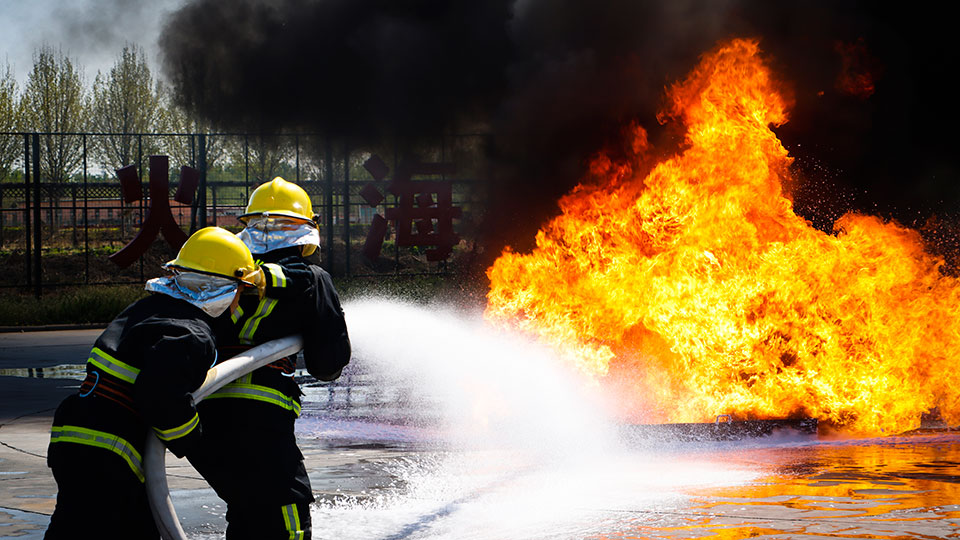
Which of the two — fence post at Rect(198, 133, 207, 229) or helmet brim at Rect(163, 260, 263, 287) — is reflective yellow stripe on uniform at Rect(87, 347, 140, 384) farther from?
fence post at Rect(198, 133, 207, 229)

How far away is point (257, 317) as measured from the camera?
421 centimetres

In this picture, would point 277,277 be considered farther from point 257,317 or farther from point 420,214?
point 420,214

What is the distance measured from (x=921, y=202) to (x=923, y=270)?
3358 mm

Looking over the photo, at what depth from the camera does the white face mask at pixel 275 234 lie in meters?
4.53

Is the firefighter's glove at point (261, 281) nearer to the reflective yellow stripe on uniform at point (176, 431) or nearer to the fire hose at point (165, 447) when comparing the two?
the fire hose at point (165, 447)

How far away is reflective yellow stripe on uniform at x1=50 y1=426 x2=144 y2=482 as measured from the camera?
3.73 meters

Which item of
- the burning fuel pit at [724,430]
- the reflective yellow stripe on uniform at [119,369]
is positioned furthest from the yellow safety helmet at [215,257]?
the burning fuel pit at [724,430]

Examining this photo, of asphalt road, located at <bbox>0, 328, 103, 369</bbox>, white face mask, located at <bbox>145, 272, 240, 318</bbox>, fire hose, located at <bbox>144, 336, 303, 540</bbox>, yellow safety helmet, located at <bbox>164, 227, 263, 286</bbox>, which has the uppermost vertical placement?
yellow safety helmet, located at <bbox>164, 227, 263, 286</bbox>

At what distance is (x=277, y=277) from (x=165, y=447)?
0.72 meters

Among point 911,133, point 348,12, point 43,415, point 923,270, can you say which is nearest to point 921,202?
point 911,133

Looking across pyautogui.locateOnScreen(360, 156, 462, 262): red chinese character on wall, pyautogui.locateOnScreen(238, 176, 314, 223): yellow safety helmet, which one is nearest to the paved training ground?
pyautogui.locateOnScreen(238, 176, 314, 223): yellow safety helmet

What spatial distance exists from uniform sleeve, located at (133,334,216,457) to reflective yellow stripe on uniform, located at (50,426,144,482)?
0.39ft

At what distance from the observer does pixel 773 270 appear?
8.95 meters

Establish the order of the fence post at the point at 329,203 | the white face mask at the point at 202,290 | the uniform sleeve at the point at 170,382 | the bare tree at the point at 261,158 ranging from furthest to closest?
the bare tree at the point at 261,158 < the fence post at the point at 329,203 < the white face mask at the point at 202,290 < the uniform sleeve at the point at 170,382
